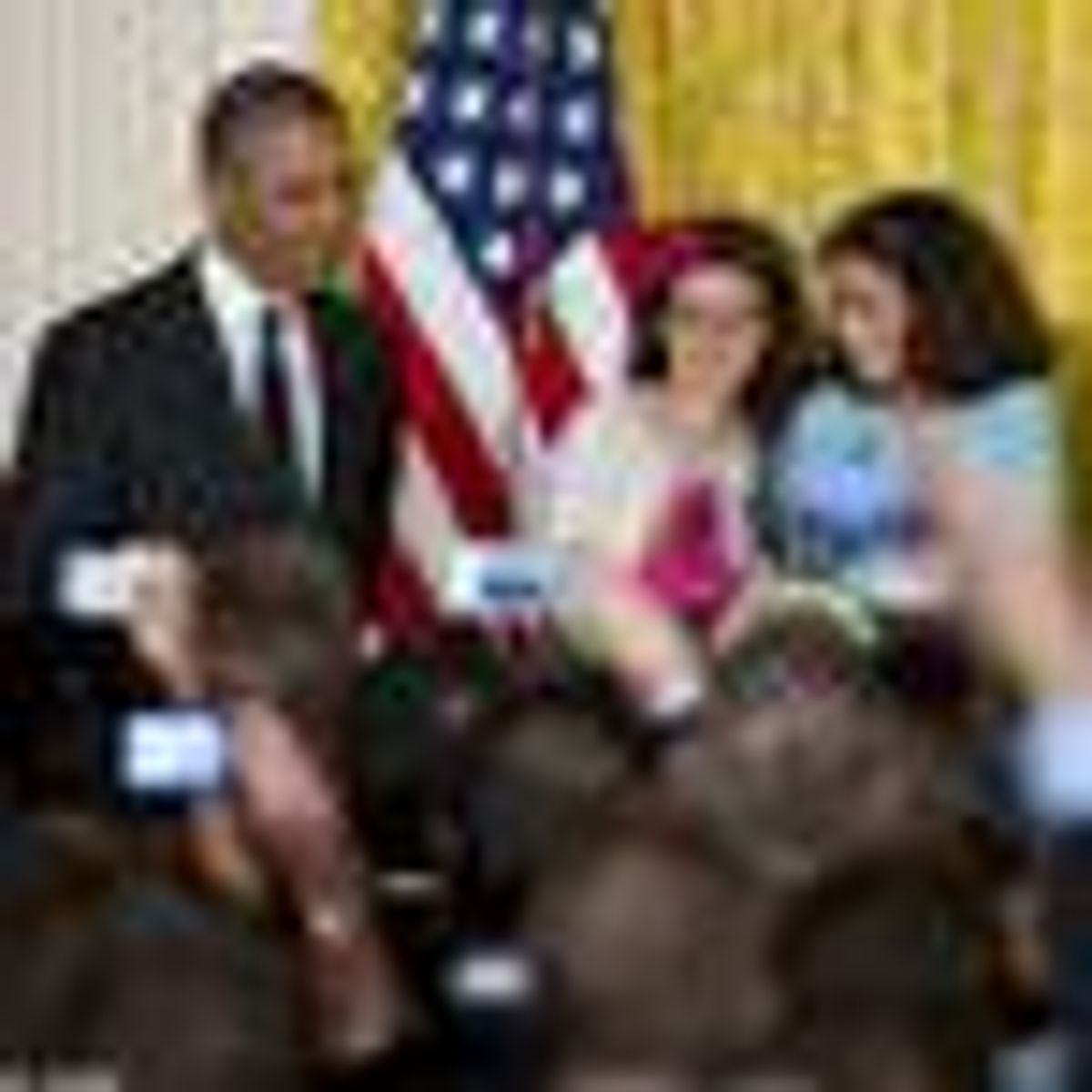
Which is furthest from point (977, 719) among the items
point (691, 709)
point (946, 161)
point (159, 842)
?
point (946, 161)

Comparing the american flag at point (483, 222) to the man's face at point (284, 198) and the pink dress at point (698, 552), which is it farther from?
the pink dress at point (698, 552)

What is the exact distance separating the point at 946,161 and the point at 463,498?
905mm

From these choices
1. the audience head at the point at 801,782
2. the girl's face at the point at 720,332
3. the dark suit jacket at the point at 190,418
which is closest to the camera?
the audience head at the point at 801,782

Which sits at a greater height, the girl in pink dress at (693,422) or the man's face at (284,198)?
the man's face at (284,198)

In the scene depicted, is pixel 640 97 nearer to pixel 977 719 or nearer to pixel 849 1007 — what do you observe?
pixel 977 719

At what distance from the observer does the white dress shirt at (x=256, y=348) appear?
19.9ft

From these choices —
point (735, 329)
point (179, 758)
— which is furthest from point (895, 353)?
point (179, 758)

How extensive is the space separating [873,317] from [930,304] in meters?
0.08

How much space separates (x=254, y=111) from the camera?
6.03m

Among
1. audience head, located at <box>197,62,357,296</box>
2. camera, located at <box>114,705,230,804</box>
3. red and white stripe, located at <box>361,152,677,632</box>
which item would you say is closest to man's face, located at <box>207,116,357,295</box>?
audience head, located at <box>197,62,357,296</box>

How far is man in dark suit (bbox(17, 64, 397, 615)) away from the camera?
5914mm

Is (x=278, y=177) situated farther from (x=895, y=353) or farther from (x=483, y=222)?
(x=483, y=222)

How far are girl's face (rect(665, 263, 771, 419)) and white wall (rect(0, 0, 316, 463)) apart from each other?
7.94 ft

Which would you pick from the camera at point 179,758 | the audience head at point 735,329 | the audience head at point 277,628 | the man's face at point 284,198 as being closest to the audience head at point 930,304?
the audience head at point 735,329
